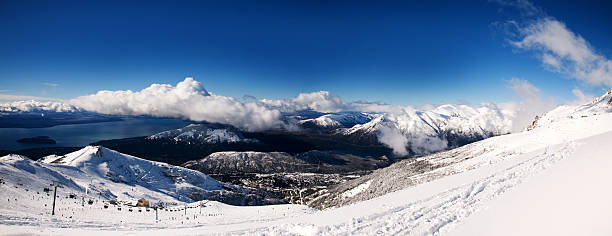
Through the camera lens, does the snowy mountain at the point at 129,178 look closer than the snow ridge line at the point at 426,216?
No

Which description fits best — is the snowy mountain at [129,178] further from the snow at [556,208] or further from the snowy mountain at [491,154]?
the snow at [556,208]

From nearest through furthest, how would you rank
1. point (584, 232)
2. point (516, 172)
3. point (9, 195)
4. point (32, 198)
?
point (584, 232) < point (516, 172) < point (9, 195) < point (32, 198)

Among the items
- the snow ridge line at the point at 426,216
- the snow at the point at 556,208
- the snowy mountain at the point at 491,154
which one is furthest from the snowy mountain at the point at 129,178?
the snow at the point at 556,208

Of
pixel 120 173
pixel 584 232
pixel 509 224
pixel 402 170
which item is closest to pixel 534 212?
pixel 509 224

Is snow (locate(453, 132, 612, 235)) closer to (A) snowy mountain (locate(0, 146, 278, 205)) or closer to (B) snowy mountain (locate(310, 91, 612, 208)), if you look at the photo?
(B) snowy mountain (locate(310, 91, 612, 208))

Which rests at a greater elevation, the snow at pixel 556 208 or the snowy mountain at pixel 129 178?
the snow at pixel 556 208

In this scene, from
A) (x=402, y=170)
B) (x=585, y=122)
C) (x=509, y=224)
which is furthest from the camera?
(x=402, y=170)

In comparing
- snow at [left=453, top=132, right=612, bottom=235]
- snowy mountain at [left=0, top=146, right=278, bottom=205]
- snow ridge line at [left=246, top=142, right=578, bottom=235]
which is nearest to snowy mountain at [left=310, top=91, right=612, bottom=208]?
snow ridge line at [left=246, top=142, right=578, bottom=235]

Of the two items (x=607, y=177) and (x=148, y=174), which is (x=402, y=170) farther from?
(x=148, y=174)

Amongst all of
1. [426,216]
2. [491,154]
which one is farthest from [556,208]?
[491,154]

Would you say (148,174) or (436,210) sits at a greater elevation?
(436,210)
